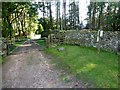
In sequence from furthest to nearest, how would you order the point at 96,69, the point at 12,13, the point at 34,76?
the point at 12,13 → the point at 96,69 → the point at 34,76

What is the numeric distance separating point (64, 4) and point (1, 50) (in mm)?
21322

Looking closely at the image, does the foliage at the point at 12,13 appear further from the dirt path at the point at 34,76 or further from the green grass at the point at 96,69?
the green grass at the point at 96,69

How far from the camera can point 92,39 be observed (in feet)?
52.1

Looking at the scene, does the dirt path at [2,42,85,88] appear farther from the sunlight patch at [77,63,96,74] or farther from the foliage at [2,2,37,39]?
the foliage at [2,2,37,39]

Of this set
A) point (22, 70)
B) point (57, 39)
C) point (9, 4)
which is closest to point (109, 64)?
point (22, 70)

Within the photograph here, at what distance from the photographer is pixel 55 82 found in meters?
8.07

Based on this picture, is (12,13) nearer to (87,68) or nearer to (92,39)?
(92,39)

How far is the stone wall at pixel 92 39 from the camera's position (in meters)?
13.2

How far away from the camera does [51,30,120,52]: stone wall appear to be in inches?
520

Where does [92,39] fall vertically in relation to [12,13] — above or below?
below

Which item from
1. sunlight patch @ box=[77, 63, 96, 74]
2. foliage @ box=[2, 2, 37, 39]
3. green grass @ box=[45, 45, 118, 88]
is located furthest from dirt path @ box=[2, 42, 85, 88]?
foliage @ box=[2, 2, 37, 39]

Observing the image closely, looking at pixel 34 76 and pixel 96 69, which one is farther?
pixel 96 69

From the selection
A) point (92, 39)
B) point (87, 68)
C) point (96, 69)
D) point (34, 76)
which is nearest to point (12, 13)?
point (92, 39)

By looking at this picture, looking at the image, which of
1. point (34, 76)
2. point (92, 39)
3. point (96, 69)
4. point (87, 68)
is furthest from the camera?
point (92, 39)
